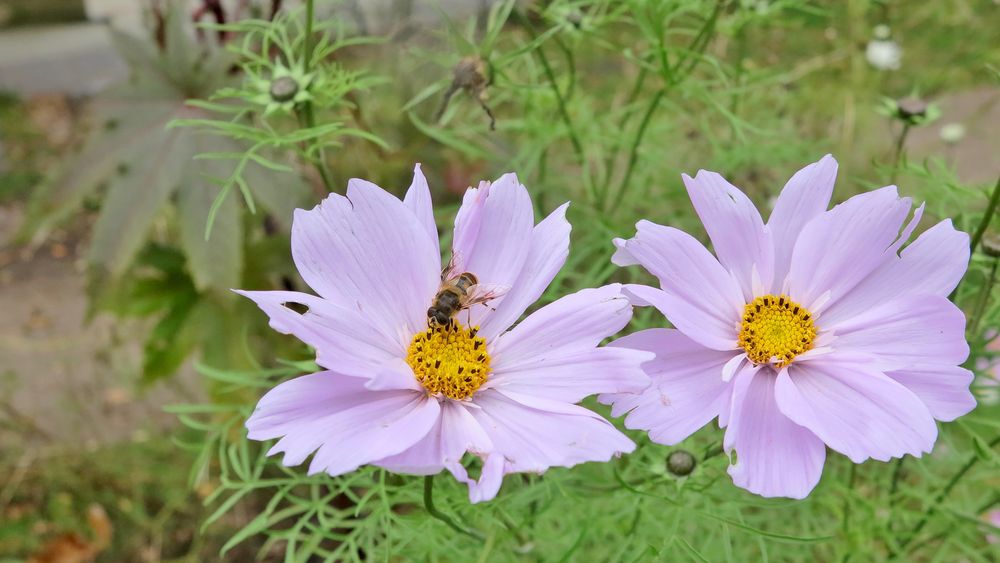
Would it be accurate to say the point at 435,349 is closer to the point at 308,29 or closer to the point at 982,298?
the point at 308,29

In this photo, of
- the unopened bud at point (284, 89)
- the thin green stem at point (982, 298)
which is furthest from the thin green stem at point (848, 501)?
the unopened bud at point (284, 89)

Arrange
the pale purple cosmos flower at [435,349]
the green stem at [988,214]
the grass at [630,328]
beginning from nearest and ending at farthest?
the pale purple cosmos flower at [435,349]
the green stem at [988,214]
the grass at [630,328]

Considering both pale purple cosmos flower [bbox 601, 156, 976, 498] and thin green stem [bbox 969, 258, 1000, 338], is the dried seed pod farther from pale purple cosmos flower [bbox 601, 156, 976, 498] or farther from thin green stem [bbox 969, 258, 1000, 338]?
thin green stem [bbox 969, 258, 1000, 338]

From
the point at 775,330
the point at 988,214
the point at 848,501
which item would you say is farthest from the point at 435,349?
the point at 848,501

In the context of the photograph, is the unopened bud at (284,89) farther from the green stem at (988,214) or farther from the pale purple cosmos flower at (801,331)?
the green stem at (988,214)

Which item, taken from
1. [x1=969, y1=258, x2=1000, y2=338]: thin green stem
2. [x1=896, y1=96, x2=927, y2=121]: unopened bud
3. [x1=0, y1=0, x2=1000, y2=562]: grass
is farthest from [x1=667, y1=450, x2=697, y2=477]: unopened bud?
[x1=896, y1=96, x2=927, y2=121]: unopened bud

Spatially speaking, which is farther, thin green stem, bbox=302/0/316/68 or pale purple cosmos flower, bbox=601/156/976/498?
thin green stem, bbox=302/0/316/68
